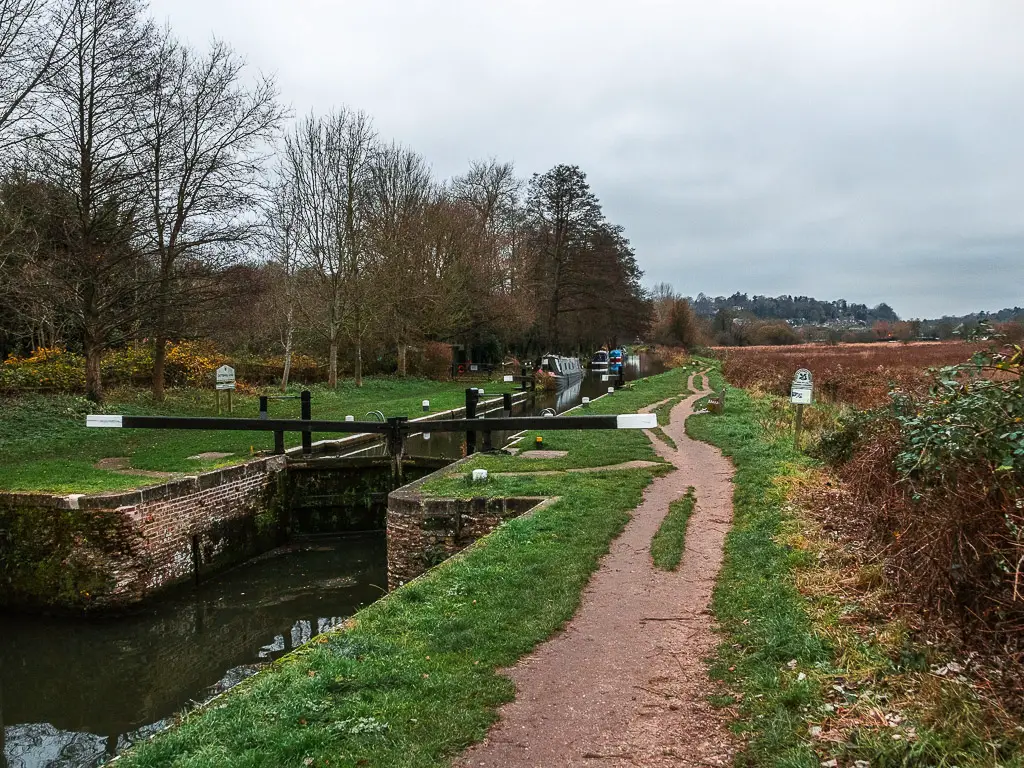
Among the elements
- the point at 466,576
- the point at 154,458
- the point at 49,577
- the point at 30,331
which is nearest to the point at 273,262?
the point at 30,331

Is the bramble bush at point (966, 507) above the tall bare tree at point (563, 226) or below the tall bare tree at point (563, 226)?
below

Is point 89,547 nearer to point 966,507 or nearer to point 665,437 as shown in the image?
point 966,507

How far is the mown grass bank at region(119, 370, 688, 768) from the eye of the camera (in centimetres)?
344

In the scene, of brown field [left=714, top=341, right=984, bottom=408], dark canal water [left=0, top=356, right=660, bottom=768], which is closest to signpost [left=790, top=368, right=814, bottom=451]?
brown field [left=714, top=341, right=984, bottom=408]

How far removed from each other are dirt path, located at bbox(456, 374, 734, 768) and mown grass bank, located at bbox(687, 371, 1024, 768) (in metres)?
0.18

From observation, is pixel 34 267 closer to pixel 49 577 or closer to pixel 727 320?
pixel 49 577

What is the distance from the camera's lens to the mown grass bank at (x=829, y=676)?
3.03 meters

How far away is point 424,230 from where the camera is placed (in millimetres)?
32000

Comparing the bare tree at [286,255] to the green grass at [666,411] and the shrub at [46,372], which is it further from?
the green grass at [666,411]

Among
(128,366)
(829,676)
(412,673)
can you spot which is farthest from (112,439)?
(829,676)

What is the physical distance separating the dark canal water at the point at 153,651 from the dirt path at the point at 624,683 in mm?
4516

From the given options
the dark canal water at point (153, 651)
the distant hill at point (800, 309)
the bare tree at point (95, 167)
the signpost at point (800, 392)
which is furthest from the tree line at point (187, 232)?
the distant hill at point (800, 309)

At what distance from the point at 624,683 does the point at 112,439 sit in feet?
42.9

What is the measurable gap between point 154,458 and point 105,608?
12.1 ft
